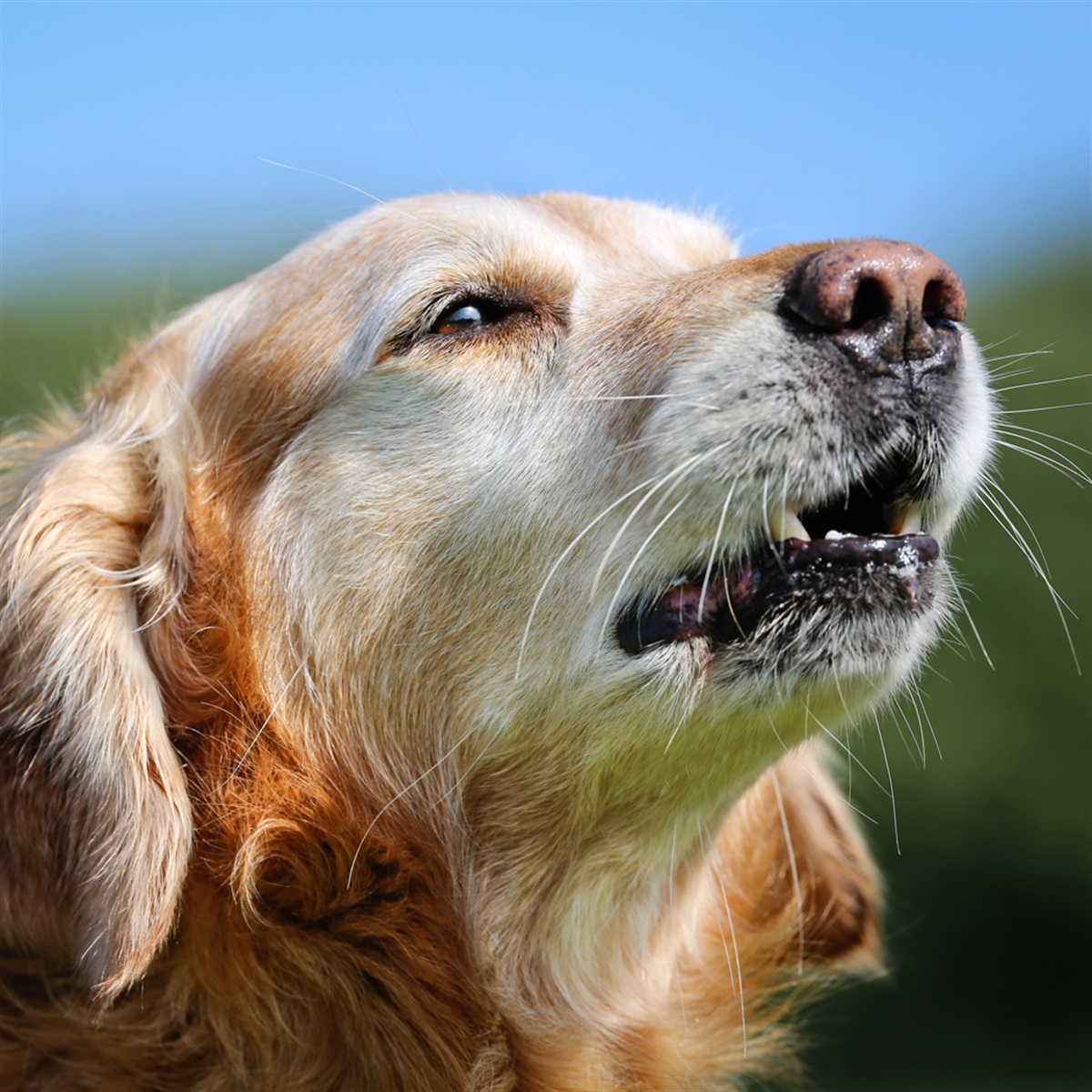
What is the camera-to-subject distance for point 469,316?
295 centimetres

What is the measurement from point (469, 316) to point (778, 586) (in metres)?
1.10

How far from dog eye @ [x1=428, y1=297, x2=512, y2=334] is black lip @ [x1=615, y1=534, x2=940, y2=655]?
91 cm

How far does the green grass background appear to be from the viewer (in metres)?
7.41

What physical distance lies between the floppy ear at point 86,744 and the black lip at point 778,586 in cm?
115

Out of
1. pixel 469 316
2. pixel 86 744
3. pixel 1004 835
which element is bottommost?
pixel 1004 835

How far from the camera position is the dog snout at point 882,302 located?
7.76ft

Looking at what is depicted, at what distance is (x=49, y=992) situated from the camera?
2723 millimetres

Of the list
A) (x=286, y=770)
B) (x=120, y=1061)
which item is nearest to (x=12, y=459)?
(x=286, y=770)

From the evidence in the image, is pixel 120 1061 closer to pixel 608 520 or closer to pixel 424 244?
pixel 608 520

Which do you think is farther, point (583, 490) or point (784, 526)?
point (583, 490)

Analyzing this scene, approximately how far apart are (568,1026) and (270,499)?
5.07 ft

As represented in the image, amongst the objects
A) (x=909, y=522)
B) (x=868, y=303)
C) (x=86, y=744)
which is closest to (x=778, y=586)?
(x=909, y=522)

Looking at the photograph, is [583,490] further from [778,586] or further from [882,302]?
[882,302]

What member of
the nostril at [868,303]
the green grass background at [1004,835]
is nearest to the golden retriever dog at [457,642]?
the nostril at [868,303]
